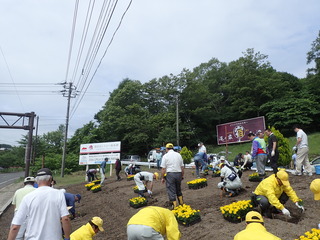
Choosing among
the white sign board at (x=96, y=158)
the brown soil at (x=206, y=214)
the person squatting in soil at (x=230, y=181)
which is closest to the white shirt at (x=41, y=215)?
the brown soil at (x=206, y=214)

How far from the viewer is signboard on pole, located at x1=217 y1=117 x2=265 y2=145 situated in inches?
1121

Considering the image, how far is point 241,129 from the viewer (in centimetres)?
3034

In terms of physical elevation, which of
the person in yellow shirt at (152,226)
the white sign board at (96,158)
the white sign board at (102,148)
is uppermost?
the white sign board at (102,148)

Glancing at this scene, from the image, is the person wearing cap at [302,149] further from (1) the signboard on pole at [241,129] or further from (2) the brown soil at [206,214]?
(1) the signboard on pole at [241,129]

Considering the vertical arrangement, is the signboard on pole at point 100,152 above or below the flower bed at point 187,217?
above

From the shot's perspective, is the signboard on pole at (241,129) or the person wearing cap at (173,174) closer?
the person wearing cap at (173,174)

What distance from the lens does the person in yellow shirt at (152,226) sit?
138 inches

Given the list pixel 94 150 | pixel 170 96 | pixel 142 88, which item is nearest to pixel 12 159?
pixel 142 88

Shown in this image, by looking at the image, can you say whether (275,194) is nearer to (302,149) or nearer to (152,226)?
(152,226)

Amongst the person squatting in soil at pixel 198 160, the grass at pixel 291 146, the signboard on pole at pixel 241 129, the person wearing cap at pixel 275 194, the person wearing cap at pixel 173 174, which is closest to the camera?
the person wearing cap at pixel 275 194

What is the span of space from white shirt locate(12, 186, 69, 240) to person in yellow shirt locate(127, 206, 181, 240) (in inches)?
39.9

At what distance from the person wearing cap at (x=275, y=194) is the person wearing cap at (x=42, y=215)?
4159 mm

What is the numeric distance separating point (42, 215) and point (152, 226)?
1.49 meters

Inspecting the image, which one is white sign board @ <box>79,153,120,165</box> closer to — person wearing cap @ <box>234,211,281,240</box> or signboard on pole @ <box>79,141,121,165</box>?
signboard on pole @ <box>79,141,121,165</box>
